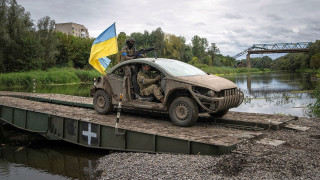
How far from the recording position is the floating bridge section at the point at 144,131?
22.1 feet

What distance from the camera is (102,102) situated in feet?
33.9

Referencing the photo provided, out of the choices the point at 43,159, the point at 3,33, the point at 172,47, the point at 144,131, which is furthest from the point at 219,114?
the point at 172,47

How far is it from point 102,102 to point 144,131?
3185 mm

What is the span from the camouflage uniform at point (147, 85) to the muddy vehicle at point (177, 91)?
17 cm

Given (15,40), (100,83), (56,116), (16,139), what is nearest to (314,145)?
(100,83)

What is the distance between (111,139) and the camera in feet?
27.3

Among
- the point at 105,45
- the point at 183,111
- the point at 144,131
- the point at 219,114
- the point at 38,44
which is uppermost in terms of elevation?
the point at 38,44

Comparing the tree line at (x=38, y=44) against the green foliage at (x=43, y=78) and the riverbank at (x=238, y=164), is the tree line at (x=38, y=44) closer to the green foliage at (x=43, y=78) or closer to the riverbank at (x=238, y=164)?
the green foliage at (x=43, y=78)

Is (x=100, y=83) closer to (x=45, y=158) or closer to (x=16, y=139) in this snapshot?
(x=45, y=158)

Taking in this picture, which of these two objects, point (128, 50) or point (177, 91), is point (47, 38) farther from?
point (177, 91)

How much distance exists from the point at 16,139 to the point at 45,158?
10.9 feet

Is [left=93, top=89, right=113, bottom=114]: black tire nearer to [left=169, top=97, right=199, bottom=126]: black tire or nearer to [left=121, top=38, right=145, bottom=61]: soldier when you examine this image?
[left=121, top=38, right=145, bottom=61]: soldier

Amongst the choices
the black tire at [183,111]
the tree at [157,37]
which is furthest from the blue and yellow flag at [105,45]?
the tree at [157,37]

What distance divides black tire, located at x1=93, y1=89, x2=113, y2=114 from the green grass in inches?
1029
